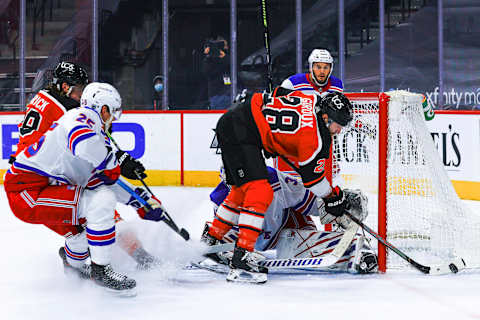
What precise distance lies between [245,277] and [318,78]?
4.49ft

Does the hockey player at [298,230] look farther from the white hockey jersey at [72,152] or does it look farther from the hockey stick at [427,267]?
the white hockey jersey at [72,152]

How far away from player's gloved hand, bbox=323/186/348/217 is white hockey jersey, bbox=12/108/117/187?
0.96 metres

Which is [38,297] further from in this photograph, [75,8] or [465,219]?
[75,8]

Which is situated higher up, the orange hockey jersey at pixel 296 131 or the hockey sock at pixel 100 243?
the orange hockey jersey at pixel 296 131

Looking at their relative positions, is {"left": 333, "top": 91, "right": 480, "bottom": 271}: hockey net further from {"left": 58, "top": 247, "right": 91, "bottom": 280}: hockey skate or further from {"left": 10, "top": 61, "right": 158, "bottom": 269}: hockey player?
{"left": 58, "top": 247, "right": 91, "bottom": 280}: hockey skate

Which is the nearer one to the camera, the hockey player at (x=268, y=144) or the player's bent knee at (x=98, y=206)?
the player's bent knee at (x=98, y=206)

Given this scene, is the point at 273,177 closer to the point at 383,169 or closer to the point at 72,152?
the point at 383,169

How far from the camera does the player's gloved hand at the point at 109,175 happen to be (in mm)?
2596

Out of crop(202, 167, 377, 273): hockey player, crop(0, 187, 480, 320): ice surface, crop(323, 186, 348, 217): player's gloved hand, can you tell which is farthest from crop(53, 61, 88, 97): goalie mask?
crop(323, 186, 348, 217): player's gloved hand

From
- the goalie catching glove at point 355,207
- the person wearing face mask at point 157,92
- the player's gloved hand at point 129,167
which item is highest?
the person wearing face mask at point 157,92

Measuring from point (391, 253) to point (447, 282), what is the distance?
1.14ft

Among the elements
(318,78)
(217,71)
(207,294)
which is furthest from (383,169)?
(217,71)

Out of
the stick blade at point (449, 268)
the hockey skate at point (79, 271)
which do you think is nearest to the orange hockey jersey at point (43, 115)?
the hockey skate at point (79, 271)

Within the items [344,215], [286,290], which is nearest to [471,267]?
[344,215]
